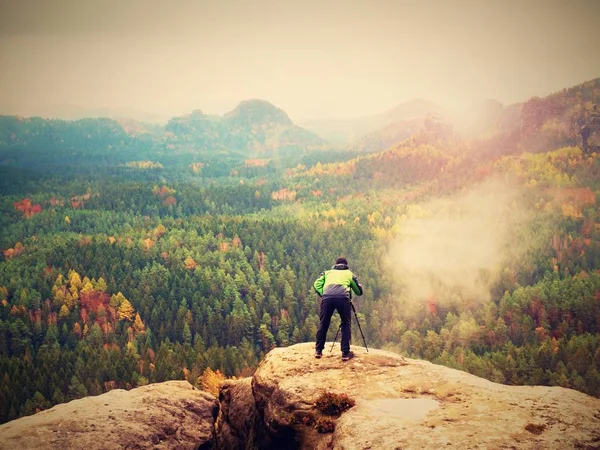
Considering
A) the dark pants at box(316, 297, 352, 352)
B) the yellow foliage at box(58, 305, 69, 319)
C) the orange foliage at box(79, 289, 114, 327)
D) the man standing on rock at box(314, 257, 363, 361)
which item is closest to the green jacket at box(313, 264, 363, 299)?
the man standing on rock at box(314, 257, 363, 361)

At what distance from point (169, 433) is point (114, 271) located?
17712 cm

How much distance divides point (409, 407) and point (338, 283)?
7.40 metres

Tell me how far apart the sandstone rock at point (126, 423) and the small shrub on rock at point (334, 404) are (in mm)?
11772

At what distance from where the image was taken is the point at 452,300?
18538 cm

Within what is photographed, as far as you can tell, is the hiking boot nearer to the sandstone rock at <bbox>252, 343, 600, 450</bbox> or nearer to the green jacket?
the sandstone rock at <bbox>252, 343, 600, 450</bbox>

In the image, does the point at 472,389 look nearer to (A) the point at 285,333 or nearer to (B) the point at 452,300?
(A) the point at 285,333

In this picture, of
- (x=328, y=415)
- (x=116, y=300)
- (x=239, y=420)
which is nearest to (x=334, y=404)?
(x=328, y=415)

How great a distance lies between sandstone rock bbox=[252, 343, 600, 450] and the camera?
1822cm

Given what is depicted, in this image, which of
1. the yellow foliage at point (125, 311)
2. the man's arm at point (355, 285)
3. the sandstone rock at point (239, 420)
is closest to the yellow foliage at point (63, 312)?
the yellow foliage at point (125, 311)

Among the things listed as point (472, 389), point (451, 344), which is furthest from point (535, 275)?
point (472, 389)

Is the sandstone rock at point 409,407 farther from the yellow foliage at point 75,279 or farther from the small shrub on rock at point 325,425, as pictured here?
the yellow foliage at point 75,279

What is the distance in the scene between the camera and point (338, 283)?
86.9 ft

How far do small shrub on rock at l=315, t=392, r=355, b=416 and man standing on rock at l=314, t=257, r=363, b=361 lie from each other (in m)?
3.87

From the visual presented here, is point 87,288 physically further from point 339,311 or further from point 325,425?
point 325,425
